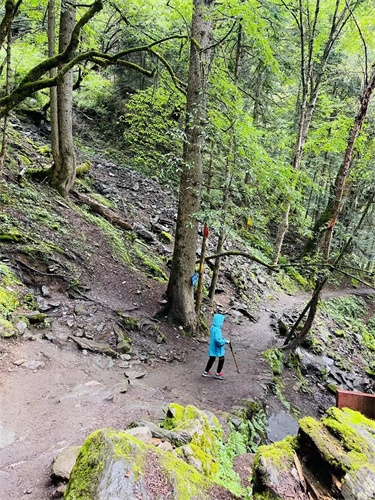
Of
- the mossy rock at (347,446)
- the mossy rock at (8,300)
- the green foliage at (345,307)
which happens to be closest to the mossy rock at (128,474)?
the mossy rock at (347,446)

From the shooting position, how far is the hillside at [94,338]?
4.43m

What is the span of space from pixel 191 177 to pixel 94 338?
15.8ft

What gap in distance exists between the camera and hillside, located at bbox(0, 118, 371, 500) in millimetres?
4434

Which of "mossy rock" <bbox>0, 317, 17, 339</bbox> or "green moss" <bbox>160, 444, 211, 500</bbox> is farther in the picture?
"mossy rock" <bbox>0, 317, 17, 339</bbox>

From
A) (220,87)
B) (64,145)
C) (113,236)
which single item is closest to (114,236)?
(113,236)

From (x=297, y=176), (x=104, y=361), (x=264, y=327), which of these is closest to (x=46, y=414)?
(x=104, y=361)

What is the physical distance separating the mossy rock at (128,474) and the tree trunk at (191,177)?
6.30m

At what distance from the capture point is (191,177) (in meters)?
8.97

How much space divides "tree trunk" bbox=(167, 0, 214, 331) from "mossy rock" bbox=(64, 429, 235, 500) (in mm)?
6304

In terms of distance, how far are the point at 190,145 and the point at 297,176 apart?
11.1ft

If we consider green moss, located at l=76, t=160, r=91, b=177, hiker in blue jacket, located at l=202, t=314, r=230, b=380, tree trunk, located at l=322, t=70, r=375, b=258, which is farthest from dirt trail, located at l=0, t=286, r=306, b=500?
green moss, located at l=76, t=160, r=91, b=177

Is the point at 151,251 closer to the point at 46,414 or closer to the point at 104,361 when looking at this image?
the point at 104,361

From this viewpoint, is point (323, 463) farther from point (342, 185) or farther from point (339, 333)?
point (339, 333)

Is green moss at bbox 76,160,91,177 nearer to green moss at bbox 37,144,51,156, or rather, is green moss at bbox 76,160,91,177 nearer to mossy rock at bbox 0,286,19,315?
green moss at bbox 37,144,51,156
